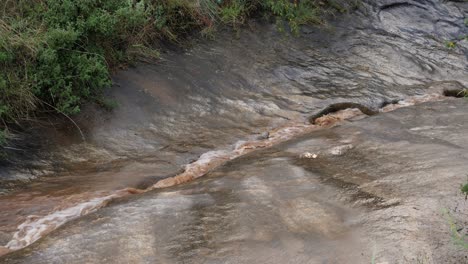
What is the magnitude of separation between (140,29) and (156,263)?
14.0 feet

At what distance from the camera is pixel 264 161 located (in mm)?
4734

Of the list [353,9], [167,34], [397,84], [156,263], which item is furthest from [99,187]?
[353,9]

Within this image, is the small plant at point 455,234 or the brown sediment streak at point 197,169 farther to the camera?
the brown sediment streak at point 197,169

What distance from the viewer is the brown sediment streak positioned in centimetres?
389

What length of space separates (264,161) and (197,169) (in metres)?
0.72

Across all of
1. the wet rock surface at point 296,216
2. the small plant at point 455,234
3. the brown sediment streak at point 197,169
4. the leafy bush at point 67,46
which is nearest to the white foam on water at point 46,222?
the brown sediment streak at point 197,169

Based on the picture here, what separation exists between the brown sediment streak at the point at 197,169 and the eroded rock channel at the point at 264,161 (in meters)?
0.02

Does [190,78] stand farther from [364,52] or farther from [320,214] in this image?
[320,214]

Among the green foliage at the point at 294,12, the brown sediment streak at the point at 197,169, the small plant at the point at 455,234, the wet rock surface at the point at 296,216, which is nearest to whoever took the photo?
the small plant at the point at 455,234

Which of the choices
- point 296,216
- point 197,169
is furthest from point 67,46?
point 296,216

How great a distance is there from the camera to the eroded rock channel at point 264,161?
3.20 metres

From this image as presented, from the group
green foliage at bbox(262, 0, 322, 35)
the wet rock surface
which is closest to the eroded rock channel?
the wet rock surface

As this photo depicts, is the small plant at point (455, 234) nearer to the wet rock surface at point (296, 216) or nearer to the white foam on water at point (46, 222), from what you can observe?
the wet rock surface at point (296, 216)

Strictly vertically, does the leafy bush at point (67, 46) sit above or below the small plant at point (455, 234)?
above
